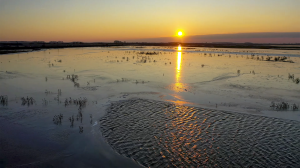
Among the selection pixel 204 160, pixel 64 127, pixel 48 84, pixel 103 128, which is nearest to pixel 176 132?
pixel 204 160

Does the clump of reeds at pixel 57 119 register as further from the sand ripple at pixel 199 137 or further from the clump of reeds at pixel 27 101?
the clump of reeds at pixel 27 101

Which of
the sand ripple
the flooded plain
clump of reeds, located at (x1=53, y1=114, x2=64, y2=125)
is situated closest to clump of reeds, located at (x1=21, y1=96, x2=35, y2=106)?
the flooded plain

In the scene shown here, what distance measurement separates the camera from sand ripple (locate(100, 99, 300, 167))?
6801 millimetres

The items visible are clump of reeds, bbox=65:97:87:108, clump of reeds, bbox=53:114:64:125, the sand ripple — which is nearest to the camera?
the sand ripple

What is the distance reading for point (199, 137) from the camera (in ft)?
27.0

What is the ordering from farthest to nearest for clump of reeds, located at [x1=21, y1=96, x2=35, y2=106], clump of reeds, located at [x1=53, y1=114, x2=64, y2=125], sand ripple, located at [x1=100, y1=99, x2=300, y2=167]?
clump of reeds, located at [x1=21, y1=96, x2=35, y2=106], clump of reeds, located at [x1=53, y1=114, x2=64, y2=125], sand ripple, located at [x1=100, y1=99, x2=300, y2=167]

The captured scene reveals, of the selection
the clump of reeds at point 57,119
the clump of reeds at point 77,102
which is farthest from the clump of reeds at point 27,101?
the clump of reeds at point 57,119

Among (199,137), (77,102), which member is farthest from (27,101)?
(199,137)

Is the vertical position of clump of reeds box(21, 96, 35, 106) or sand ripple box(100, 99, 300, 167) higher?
clump of reeds box(21, 96, 35, 106)

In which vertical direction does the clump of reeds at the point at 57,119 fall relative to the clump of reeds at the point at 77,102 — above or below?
below

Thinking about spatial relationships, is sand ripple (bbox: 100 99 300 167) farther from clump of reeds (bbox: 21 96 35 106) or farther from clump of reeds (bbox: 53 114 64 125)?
clump of reeds (bbox: 21 96 35 106)

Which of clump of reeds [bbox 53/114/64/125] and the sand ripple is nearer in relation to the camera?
the sand ripple

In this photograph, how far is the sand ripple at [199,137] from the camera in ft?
22.3

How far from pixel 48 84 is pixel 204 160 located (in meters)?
14.7
